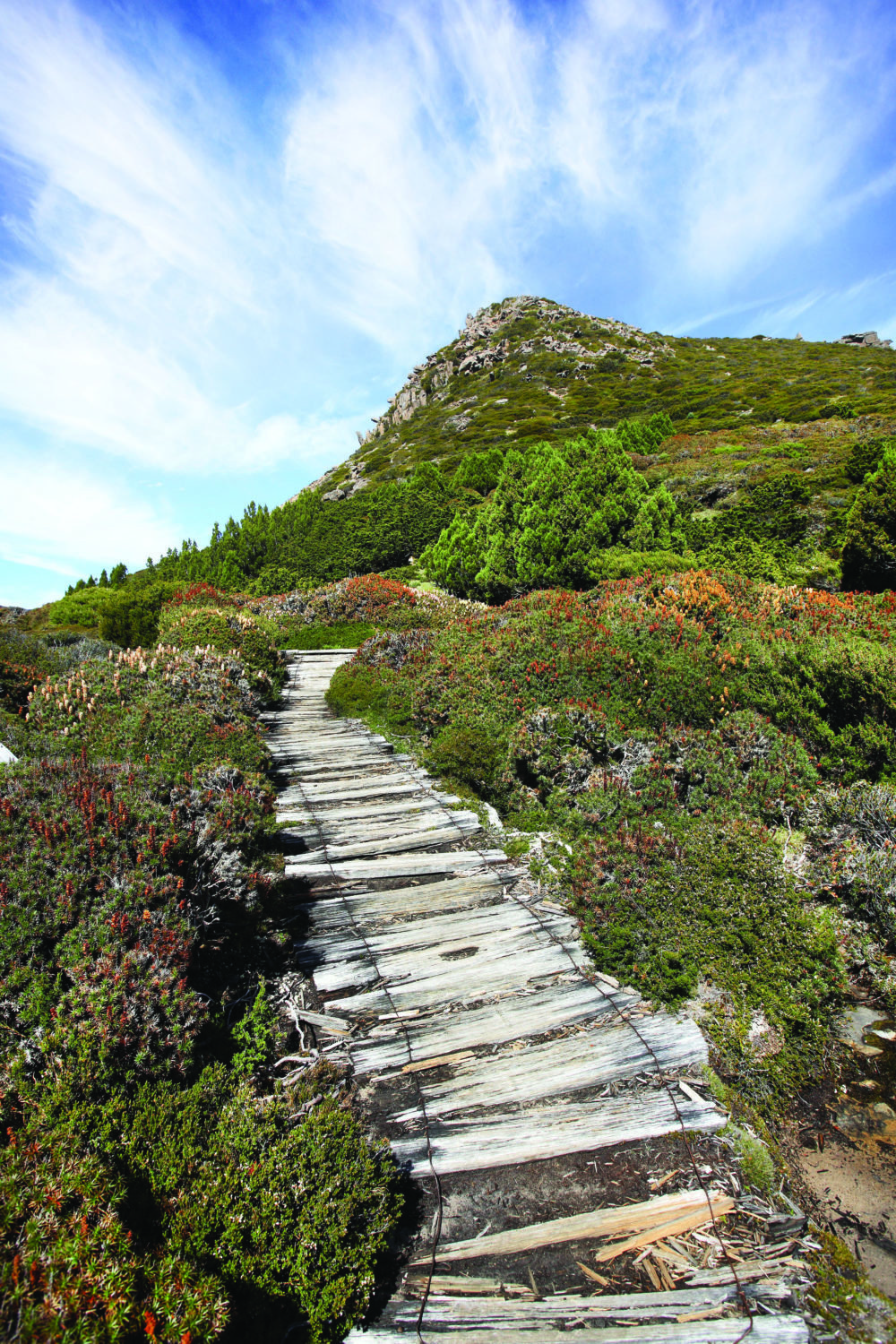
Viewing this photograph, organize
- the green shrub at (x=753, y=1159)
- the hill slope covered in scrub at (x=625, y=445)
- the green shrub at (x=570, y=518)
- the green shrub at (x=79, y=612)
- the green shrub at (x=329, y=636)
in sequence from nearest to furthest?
the green shrub at (x=753, y=1159), the green shrub at (x=570, y=518), the green shrub at (x=329, y=636), the hill slope covered in scrub at (x=625, y=445), the green shrub at (x=79, y=612)

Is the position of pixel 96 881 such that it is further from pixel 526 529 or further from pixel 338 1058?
pixel 526 529

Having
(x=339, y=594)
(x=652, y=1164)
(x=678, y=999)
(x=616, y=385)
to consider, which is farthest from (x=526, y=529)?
(x=616, y=385)

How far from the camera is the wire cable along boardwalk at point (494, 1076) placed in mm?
2295

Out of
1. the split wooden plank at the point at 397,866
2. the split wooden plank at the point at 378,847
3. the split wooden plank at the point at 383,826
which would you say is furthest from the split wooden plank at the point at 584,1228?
the split wooden plank at the point at 383,826

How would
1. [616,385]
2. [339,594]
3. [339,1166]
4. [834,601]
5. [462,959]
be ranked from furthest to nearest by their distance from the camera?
[616,385] → [339,594] → [834,601] → [462,959] → [339,1166]

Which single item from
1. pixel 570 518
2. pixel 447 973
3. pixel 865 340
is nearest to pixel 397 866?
pixel 447 973

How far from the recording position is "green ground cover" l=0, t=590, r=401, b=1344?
72.4 inches

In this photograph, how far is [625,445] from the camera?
107ft

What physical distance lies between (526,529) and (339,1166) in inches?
566

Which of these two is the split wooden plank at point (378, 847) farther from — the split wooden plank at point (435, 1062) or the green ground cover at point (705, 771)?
the split wooden plank at point (435, 1062)

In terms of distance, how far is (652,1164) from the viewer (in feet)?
9.38

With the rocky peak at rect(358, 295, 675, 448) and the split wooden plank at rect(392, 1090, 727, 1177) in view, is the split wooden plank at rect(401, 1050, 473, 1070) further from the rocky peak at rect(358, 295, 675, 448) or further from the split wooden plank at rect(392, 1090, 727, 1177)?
the rocky peak at rect(358, 295, 675, 448)

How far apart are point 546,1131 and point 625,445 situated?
34.2 metres

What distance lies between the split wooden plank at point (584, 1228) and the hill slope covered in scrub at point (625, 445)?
12.0 meters
